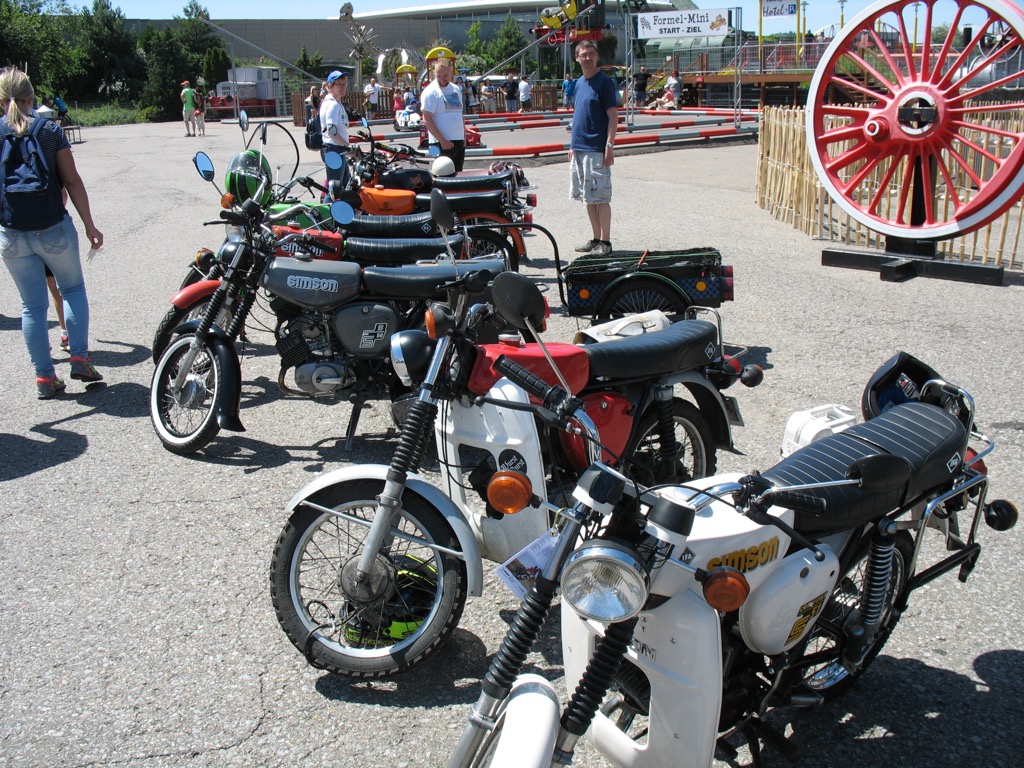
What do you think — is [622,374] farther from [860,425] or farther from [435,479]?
[435,479]

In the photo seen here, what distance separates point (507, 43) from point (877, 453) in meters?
70.3

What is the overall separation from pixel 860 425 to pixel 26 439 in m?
4.81

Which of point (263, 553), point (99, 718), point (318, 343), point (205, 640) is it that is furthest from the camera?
point (318, 343)

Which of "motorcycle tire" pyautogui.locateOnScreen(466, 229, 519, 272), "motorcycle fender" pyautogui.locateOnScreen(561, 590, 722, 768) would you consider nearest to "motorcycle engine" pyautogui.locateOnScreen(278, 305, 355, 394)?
"motorcycle fender" pyautogui.locateOnScreen(561, 590, 722, 768)

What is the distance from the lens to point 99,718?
298 centimetres

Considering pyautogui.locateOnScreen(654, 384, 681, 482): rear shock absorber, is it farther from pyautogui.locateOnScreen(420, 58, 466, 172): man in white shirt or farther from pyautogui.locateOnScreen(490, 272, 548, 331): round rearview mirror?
pyautogui.locateOnScreen(420, 58, 466, 172): man in white shirt

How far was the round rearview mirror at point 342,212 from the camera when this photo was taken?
495cm

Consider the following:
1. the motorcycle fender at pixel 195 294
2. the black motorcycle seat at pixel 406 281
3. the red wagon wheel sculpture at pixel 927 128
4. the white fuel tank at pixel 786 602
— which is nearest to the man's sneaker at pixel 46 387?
the motorcycle fender at pixel 195 294

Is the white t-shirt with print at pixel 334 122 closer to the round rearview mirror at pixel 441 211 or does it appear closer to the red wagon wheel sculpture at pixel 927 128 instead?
the red wagon wheel sculpture at pixel 927 128

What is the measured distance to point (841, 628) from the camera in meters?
2.72

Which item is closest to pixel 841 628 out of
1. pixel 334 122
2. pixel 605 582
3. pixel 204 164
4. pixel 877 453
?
pixel 877 453

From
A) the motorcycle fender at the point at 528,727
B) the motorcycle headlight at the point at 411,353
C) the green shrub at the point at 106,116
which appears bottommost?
the motorcycle fender at the point at 528,727

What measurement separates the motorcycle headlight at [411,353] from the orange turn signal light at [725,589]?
1395 millimetres

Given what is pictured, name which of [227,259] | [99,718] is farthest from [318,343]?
[99,718]
